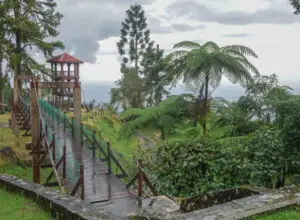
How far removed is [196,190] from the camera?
6031 millimetres

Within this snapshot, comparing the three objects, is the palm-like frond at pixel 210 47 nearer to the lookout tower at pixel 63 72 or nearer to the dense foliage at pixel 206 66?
the dense foliage at pixel 206 66

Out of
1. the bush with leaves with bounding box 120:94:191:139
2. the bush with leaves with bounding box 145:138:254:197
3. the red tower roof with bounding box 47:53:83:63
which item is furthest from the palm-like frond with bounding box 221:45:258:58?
the red tower roof with bounding box 47:53:83:63

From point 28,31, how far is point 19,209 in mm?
13716

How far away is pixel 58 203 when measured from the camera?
471 centimetres

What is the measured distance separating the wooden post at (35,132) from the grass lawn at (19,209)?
283 centimetres

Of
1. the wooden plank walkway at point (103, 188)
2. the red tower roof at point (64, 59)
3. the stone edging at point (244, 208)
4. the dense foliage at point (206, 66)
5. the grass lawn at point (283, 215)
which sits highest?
the red tower roof at point (64, 59)

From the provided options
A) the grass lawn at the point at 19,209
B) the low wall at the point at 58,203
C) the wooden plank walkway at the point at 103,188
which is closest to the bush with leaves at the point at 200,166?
the wooden plank walkway at the point at 103,188

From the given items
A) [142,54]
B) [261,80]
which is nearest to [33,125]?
[261,80]

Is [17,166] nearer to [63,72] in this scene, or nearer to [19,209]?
[19,209]

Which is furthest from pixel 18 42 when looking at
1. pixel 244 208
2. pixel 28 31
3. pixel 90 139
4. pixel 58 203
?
pixel 244 208

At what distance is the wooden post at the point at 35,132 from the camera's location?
29.1 feet

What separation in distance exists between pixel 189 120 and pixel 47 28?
12.9 metres

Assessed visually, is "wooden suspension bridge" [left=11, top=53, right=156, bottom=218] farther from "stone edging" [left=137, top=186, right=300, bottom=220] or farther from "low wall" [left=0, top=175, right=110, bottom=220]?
"stone edging" [left=137, top=186, right=300, bottom=220]

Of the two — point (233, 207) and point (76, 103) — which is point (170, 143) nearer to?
point (233, 207)
